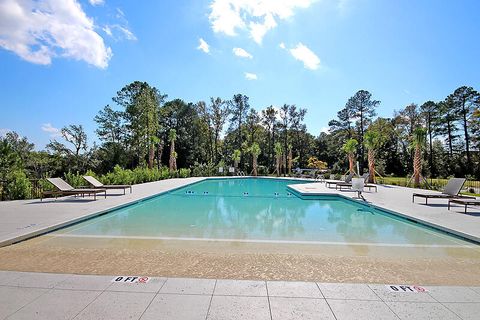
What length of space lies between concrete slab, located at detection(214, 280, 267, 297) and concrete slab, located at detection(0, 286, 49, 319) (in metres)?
1.67

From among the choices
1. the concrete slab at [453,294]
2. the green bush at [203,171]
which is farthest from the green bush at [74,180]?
the green bush at [203,171]

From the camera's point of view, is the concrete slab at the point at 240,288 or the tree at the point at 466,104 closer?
the concrete slab at the point at 240,288

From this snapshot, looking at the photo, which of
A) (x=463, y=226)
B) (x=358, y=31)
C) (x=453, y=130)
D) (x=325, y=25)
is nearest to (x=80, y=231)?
(x=463, y=226)

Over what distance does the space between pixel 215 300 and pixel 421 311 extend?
177cm

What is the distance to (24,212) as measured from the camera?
6.92 m

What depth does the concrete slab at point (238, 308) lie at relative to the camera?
2242 millimetres

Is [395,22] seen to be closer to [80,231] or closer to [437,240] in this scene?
[437,240]

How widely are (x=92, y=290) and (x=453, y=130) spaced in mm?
38098

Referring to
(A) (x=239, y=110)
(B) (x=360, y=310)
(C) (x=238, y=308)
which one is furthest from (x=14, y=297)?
(A) (x=239, y=110)

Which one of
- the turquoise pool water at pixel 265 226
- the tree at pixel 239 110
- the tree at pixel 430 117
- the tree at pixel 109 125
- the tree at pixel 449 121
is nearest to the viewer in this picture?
the turquoise pool water at pixel 265 226

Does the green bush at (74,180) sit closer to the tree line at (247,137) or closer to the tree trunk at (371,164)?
the tree line at (247,137)

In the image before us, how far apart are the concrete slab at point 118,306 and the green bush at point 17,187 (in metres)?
9.33

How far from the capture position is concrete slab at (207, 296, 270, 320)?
2.24 m

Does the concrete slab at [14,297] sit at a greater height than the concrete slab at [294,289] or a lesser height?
greater
